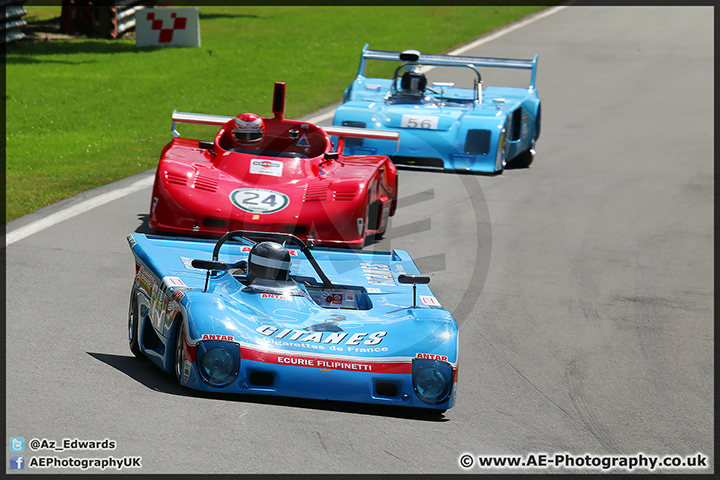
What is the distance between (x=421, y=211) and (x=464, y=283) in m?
3.19

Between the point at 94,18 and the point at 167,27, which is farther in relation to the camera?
the point at 94,18

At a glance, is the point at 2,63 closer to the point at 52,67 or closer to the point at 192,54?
the point at 52,67

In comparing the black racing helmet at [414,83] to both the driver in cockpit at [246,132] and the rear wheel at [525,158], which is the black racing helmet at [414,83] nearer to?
the rear wheel at [525,158]

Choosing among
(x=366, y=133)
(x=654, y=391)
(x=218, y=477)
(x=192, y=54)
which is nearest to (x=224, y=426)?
(x=218, y=477)

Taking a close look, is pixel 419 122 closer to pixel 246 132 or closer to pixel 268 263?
pixel 246 132

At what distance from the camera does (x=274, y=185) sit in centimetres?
1136

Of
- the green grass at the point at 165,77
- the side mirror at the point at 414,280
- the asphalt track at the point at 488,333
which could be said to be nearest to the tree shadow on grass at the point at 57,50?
the green grass at the point at 165,77

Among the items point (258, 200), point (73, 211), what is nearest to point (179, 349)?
point (258, 200)

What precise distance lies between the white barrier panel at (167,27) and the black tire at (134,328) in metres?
19.4

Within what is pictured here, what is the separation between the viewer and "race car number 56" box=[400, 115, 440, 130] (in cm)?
1527

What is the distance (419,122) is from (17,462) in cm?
1054

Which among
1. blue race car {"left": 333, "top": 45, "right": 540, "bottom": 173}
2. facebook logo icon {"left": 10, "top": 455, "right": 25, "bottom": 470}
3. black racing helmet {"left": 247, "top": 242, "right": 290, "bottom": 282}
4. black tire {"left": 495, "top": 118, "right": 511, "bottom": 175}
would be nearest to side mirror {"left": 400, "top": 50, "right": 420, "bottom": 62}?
blue race car {"left": 333, "top": 45, "right": 540, "bottom": 173}

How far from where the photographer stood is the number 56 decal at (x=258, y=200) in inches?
427

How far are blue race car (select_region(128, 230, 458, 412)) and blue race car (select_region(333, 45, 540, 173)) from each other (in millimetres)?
7202
